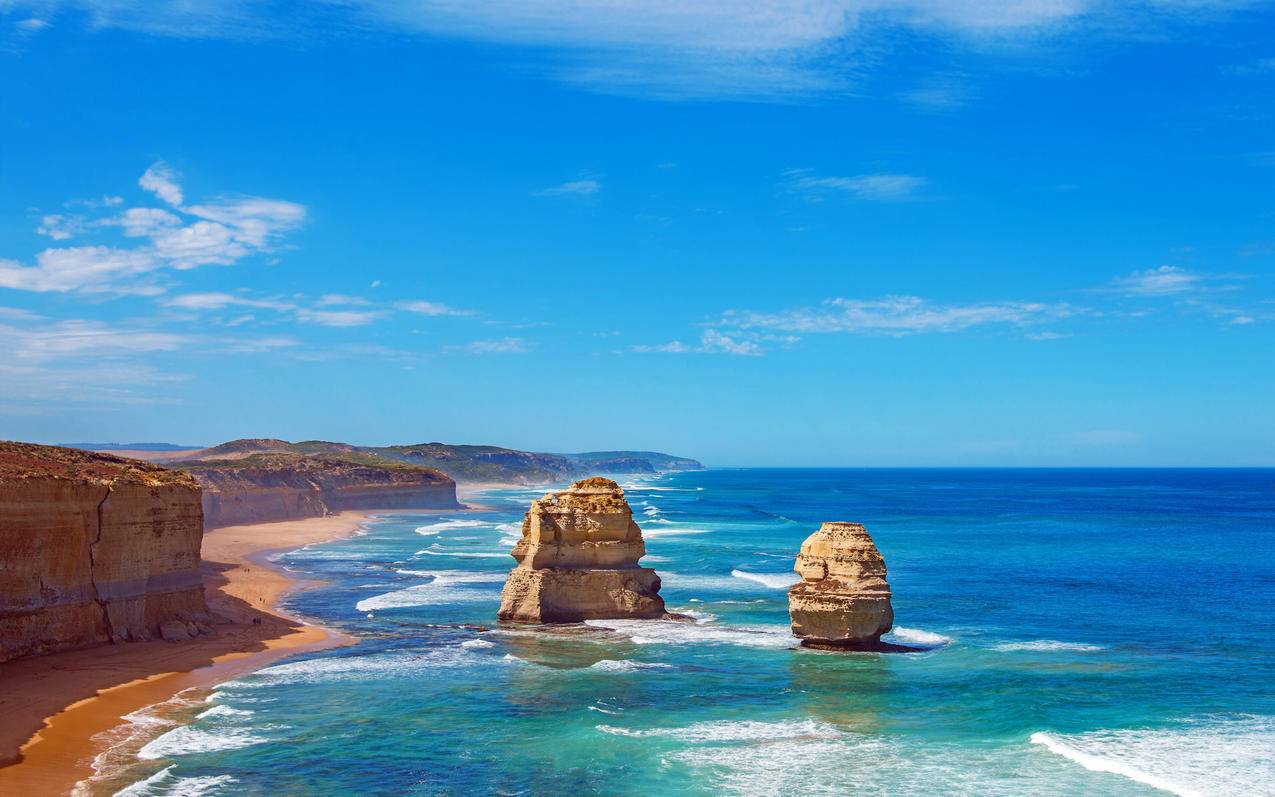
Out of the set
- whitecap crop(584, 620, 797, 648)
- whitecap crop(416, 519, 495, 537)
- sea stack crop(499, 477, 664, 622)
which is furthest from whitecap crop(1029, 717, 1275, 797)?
whitecap crop(416, 519, 495, 537)

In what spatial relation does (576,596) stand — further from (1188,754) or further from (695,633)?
(1188,754)

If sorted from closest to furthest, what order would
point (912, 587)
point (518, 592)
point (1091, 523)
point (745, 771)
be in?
point (745, 771) → point (518, 592) → point (912, 587) → point (1091, 523)

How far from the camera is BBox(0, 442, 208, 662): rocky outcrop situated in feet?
85.4

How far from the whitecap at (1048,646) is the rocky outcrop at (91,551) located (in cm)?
2494

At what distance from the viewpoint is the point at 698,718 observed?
23.0 meters

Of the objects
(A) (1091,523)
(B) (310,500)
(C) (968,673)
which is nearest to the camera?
(C) (968,673)

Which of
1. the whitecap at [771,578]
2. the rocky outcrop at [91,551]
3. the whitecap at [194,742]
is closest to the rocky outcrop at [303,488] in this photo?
the whitecap at [771,578]

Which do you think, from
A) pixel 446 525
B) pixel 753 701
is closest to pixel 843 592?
pixel 753 701

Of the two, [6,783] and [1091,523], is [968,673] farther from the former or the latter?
[1091,523]

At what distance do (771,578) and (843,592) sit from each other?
63.6ft

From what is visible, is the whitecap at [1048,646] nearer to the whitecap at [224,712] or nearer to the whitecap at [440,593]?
the whitecap at [440,593]

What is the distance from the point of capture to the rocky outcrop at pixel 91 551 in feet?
85.4

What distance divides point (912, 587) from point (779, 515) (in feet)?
188

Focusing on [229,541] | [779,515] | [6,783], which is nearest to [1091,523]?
[779,515]
